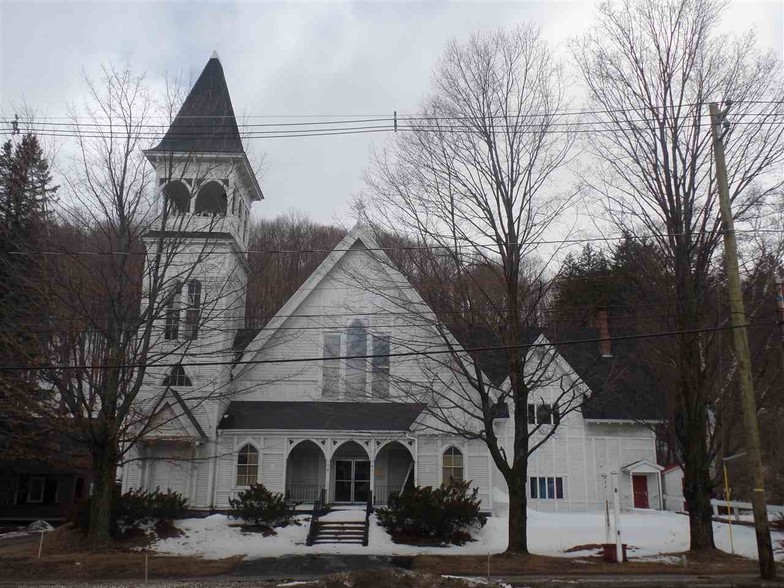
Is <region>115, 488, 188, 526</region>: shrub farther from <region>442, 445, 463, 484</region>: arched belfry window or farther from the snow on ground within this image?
<region>442, 445, 463, 484</region>: arched belfry window

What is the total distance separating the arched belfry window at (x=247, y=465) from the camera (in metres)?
25.1

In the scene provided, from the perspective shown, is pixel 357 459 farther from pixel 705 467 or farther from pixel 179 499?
pixel 705 467

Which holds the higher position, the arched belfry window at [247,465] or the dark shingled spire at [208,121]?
the dark shingled spire at [208,121]

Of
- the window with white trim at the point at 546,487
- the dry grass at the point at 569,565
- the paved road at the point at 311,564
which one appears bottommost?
the paved road at the point at 311,564

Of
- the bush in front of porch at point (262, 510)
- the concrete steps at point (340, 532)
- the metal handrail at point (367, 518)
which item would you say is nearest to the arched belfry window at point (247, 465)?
the bush in front of porch at point (262, 510)

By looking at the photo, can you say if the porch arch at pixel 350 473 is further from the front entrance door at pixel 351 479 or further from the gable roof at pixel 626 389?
the gable roof at pixel 626 389

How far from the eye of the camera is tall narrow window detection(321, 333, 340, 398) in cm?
2636

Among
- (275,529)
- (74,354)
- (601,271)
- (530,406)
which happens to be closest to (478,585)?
(275,529)

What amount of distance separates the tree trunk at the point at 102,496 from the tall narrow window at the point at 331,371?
883 cm

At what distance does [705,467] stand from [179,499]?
16.7 m

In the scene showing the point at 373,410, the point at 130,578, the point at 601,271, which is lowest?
the point at 130,578

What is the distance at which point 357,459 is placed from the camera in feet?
87.0

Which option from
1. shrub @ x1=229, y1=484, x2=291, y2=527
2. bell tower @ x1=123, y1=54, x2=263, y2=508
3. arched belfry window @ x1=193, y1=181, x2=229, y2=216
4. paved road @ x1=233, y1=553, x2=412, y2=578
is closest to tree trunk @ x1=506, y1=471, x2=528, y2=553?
paved road @ x1=233, y1=553, x2=412, y2=578

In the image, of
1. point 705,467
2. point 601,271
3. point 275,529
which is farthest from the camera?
point 601,271
